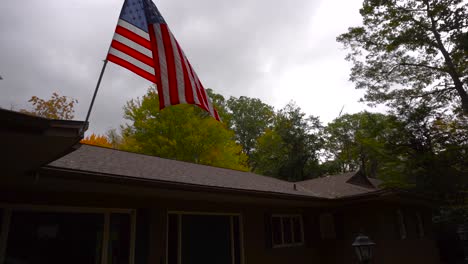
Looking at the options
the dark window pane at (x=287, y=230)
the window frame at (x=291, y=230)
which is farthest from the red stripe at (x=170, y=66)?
the dark window pane at (x=287, y=230)

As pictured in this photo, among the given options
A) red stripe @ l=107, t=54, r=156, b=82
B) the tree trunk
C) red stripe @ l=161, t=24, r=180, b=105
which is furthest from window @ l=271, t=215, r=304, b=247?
the tree trunk

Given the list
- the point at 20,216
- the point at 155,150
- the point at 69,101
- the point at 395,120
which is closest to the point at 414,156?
the point at 395,120

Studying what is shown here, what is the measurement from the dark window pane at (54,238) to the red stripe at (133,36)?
3.79 metres

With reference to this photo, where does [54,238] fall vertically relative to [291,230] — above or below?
above

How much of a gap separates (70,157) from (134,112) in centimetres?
1375

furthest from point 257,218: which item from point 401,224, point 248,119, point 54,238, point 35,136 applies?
point 248,119

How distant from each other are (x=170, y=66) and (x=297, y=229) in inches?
343

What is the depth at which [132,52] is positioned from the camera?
14.5ft

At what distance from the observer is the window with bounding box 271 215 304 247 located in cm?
1022

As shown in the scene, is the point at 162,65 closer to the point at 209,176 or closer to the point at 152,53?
the point at 152,53

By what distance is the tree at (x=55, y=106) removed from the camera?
2361cm

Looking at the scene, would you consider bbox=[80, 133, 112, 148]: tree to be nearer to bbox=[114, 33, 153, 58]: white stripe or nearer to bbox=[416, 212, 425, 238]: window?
bbox=[114, 33, 153, 58]: white stripe

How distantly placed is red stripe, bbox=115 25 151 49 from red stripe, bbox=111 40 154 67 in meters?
0.16

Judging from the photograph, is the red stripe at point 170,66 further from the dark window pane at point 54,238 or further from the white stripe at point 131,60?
the dark window pane at point 54,238
